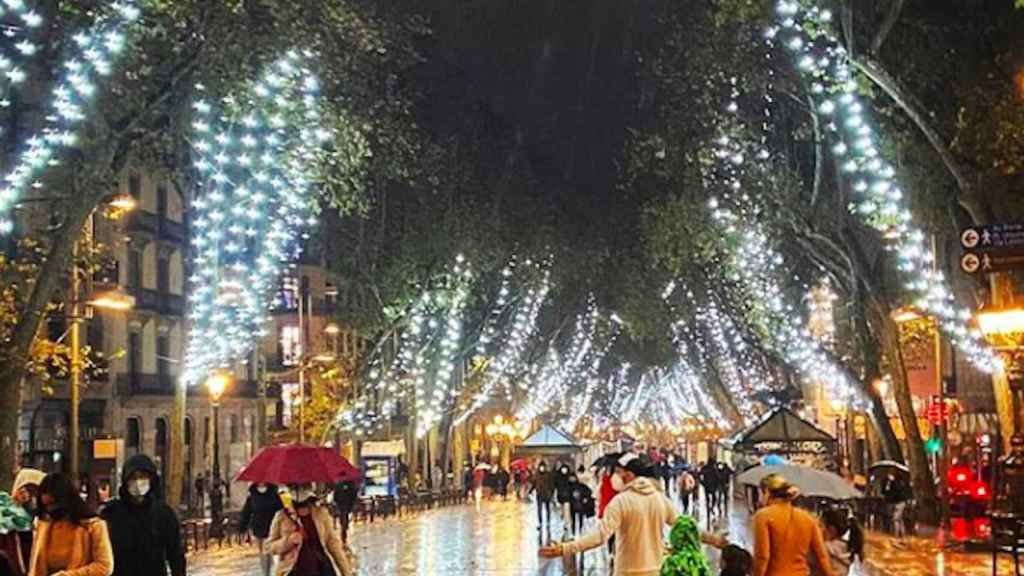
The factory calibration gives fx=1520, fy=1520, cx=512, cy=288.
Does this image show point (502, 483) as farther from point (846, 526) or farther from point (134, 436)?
point (846, 526)

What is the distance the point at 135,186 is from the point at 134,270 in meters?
3.14

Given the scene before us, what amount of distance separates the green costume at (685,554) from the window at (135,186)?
47672 millimetres

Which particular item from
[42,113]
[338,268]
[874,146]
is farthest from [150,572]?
[338,268]

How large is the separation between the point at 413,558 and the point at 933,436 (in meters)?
20.9

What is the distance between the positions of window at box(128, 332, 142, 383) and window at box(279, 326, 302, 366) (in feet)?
64.3

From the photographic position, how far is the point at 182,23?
23.0 metres

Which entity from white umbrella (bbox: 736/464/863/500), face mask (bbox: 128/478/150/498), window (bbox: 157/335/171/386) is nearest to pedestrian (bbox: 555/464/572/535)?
white umbrella (bbox: 736/464/863/500)

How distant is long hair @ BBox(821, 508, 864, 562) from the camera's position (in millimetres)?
12273

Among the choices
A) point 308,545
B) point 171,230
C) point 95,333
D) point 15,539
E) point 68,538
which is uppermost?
point 171,230

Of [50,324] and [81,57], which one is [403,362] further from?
[81,57]

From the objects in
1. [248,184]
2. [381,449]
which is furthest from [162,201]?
[248,184]

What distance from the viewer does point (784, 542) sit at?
431 inches

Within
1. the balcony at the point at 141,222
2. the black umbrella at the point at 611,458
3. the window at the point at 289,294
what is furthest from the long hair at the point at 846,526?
the window at the point at 289,294

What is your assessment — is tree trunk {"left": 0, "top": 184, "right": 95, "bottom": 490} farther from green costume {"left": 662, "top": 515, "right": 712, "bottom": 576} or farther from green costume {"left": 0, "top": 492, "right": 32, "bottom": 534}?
green costume {"left": 662, "top": 515, "right": 712, "bottom": 576}
